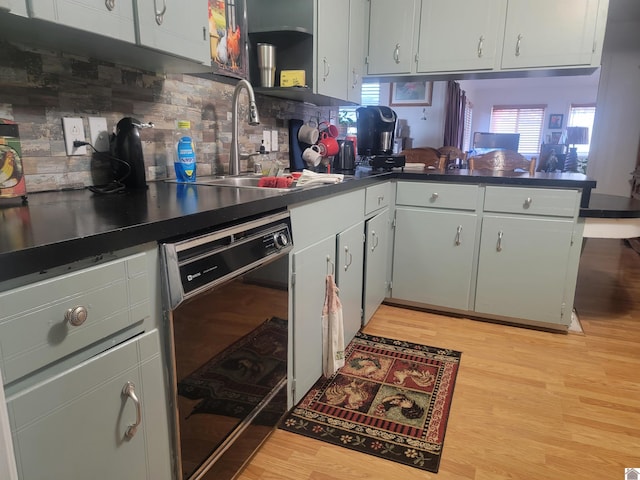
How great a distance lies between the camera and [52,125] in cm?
132

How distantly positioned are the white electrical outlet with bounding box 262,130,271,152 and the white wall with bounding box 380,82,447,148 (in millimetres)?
3806

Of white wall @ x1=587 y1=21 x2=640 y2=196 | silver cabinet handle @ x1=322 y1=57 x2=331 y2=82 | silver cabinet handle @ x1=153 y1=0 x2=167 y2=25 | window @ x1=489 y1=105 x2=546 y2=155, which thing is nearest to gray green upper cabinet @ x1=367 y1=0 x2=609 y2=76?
silver cabinet handle @ x1=322 y1=57 x2=331 y2=82

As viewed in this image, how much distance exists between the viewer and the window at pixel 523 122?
1001 cm

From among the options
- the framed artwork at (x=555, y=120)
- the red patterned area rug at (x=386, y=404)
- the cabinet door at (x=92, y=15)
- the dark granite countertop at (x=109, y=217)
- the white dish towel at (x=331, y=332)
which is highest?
the framed artwork at (x=555, y=120)

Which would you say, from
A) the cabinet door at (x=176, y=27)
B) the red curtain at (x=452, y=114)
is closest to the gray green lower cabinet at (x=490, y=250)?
the cabinet door at (x=176, y=27)

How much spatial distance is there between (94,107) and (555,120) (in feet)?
34.8

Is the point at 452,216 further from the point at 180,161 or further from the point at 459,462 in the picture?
the point at 180,161

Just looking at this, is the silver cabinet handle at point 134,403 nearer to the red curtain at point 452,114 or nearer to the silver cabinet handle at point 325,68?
the silver cabinet handle at point 325,68

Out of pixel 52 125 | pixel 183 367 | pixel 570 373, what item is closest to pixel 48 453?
pixel 183 367

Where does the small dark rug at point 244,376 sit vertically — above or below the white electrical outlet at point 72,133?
below

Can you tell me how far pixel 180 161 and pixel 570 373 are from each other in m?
2.06

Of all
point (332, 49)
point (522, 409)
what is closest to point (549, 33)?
point (332, 49)

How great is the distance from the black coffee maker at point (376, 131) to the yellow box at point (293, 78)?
773 millimetres

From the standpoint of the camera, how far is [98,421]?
31.6 inches
